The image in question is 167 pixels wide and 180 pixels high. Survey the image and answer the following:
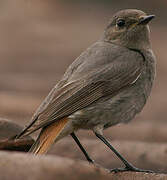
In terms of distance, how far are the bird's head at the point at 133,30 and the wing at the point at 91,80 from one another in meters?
0.14

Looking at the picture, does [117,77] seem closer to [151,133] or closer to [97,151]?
[97,151]

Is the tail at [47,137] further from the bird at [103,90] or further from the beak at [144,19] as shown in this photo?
the beak at [144,19]

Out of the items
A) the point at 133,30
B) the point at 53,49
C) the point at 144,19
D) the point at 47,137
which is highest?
the point at 144,19

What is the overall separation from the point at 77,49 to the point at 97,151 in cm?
788

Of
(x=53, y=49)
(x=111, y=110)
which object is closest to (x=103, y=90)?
(x=111, y=110)

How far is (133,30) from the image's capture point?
316 inches

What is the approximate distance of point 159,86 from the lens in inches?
541

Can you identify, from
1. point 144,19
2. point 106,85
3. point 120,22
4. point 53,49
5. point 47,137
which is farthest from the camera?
point 53,49

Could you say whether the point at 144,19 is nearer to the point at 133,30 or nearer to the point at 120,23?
the point at 133,30

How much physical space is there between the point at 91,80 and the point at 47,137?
2.76ft

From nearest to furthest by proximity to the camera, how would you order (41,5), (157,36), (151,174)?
(151,174) < (157,36) < (41,5)

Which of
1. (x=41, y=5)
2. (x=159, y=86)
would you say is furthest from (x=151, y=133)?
(x=41, y=5)

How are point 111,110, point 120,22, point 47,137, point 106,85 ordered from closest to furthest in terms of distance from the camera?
1. point 47,137
2. point 111,110
3. point 106,85
4. point 120,22

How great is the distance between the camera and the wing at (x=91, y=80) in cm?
717
